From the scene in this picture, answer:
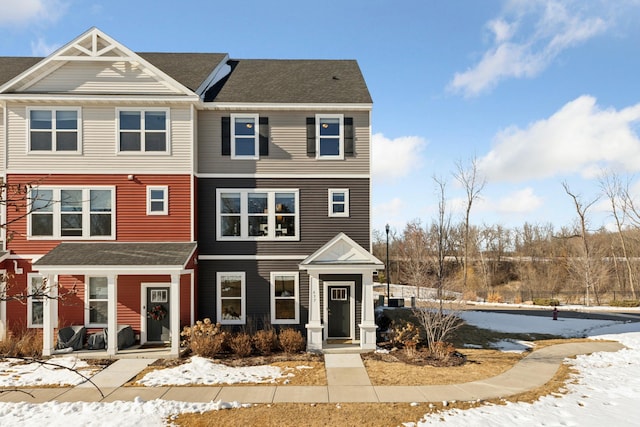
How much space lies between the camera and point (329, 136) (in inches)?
587

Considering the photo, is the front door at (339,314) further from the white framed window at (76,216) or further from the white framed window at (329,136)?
the white framed window at (76,216)

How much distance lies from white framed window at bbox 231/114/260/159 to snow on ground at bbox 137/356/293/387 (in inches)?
292

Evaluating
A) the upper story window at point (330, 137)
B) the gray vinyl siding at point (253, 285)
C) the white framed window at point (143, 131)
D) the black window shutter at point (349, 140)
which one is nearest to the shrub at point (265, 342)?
the gray vinyl siding at point (253, 285)

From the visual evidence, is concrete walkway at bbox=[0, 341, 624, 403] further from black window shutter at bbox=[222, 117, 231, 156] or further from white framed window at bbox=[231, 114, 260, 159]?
white framed window at bbox=[231, 114, 260, 159]

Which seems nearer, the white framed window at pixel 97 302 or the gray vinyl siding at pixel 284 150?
the white framed window at pixel 97 302

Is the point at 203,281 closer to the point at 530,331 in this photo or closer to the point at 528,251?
the point at 530,331

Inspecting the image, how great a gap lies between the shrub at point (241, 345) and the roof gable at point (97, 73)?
338 inches

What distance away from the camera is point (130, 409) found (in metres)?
8.41

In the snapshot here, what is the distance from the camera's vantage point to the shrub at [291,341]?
12820 millimetres

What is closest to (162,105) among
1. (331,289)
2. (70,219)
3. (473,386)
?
(70,219)

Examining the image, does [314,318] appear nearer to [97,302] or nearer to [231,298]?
[231,298]

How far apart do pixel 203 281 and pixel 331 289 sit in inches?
187

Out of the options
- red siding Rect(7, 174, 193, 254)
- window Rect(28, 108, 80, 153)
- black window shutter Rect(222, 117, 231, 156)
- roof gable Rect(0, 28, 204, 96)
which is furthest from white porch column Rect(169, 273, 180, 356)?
roof gable Rect(0, 28, 204, 96)

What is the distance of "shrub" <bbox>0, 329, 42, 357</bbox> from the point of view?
12070mm
